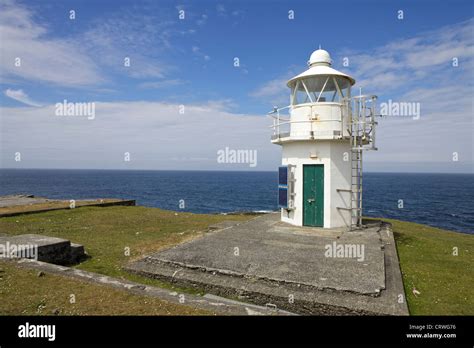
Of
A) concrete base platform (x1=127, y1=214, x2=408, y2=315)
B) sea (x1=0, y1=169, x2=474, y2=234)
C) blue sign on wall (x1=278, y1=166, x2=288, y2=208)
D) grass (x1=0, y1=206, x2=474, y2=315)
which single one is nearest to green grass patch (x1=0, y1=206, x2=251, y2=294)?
grass (x1=0, y1=206, x2=474, y2=315)

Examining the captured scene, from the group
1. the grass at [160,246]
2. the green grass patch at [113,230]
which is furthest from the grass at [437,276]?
the green grass patch at [113,230]

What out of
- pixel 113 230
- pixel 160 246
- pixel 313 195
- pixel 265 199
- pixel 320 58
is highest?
pixel 320 58

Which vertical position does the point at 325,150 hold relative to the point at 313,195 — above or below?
above

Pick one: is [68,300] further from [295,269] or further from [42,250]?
[295,269]

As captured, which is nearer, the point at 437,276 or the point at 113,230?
the point at 437,276

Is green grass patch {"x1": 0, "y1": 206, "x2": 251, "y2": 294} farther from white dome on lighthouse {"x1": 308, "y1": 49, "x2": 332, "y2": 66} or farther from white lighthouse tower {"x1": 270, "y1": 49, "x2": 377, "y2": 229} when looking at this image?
white dome on lighthouse {"x1": 308, "y1": 49, "x2": 332, "y2": 66}

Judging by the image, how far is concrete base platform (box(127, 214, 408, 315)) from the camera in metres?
7.70

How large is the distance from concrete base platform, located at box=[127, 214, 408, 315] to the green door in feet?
4.65

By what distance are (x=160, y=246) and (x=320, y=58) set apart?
1213cm

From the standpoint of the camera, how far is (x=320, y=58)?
51.6ft

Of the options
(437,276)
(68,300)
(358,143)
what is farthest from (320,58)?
(68,300)

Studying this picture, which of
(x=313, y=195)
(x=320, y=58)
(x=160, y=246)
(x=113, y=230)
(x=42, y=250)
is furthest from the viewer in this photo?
(x=113, y=230)

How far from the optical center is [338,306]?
7359mm
